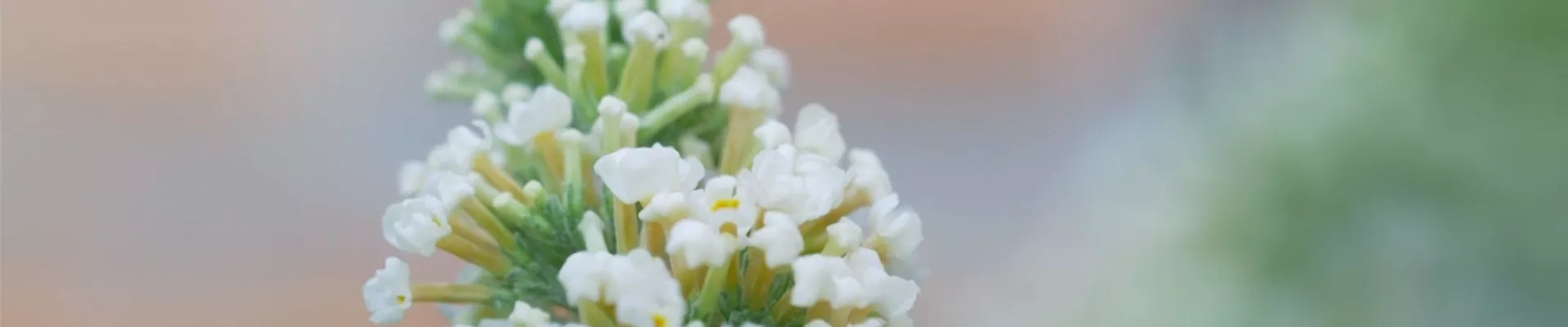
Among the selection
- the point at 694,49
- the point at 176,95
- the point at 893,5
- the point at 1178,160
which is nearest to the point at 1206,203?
the point at 1178,160

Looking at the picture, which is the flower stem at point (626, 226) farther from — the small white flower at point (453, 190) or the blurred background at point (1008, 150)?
the blurred background at point (1008, 150)

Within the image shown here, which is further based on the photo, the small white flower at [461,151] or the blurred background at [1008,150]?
the blurred background at [1008,150]

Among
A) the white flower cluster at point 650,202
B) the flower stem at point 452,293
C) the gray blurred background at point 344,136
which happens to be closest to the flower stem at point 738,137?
the white flower cluster at point 650,202

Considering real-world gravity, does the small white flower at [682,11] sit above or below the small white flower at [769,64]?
above

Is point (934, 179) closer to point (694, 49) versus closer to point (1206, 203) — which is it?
point (1206, 203)

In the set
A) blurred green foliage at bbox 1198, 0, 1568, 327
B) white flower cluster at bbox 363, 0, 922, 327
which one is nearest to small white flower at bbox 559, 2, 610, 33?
white flower cluster at bbox 363, 0, 922, 327

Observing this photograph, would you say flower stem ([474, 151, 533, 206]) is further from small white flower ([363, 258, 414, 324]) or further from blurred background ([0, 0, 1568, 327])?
blurred background ([0, 0, 1568, 327])

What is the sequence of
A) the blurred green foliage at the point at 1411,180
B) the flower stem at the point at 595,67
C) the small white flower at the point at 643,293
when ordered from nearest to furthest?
1. the small white flower at the point at 643,293
2. the flower stem at the point at 595,67
3. the blurred green foliage at the point at 1411,180

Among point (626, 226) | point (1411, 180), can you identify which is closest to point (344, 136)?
point (626, 226)
